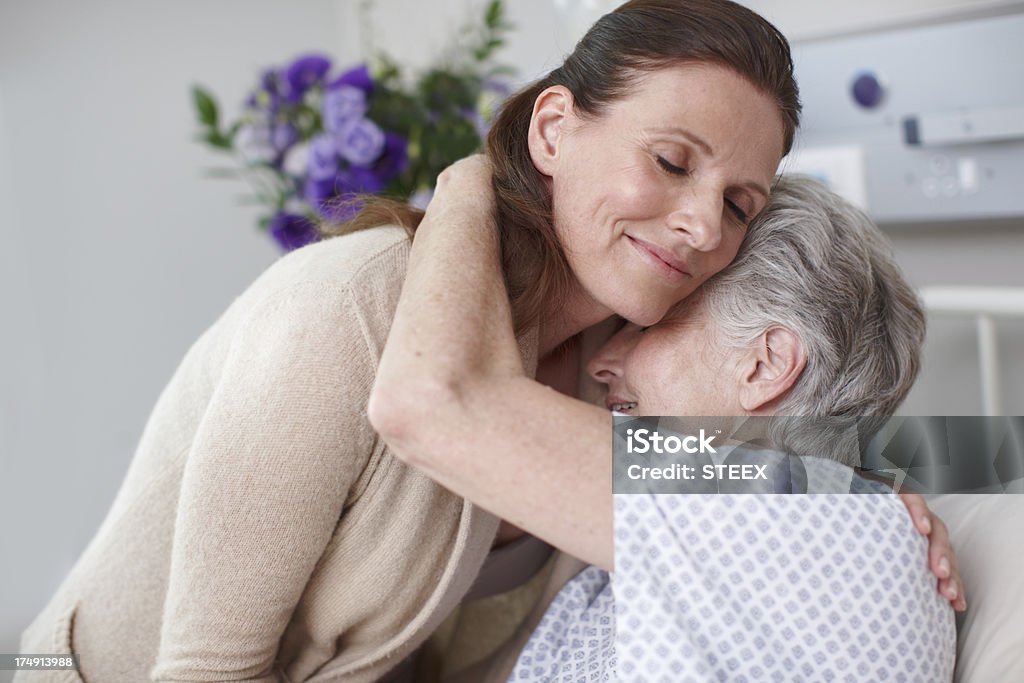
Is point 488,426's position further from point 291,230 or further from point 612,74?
point 291,230

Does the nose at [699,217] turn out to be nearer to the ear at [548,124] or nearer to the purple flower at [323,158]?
the ear at [548,124]

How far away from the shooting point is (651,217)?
0.85 meters

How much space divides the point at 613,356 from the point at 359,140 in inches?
25.8

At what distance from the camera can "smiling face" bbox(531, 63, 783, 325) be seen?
0.84 metres

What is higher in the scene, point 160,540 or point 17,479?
point 160,540

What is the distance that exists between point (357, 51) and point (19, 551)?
4.06ft

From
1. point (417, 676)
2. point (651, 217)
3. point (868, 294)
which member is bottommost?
point (417, 676)

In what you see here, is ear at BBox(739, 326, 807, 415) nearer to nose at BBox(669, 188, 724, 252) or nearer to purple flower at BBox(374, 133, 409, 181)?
nose at BBox(669, 188, 724, 252)

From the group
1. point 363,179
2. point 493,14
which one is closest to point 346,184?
point 363,179

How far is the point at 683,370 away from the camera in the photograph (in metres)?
0.96

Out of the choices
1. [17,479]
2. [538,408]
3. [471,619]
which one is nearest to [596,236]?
[538,408]

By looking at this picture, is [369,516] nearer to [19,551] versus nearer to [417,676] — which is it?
[417,676]

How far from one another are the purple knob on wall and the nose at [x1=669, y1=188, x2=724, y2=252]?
69 centimetres

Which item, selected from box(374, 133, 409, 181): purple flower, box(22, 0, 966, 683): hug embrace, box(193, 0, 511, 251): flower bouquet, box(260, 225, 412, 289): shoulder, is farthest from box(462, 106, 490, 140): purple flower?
box(260, 225, 412, 289): shoulder
